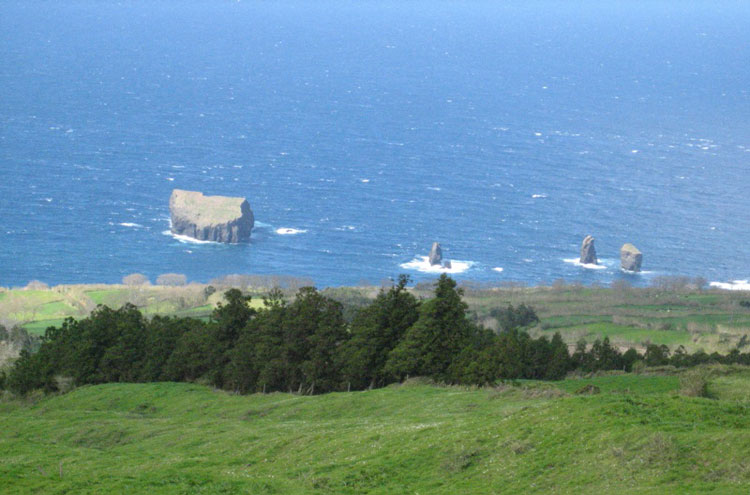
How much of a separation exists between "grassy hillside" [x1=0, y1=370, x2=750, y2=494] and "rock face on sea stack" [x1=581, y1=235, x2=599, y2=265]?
134m

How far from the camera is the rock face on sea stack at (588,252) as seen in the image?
198 metres

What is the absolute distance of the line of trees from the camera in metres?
80.7

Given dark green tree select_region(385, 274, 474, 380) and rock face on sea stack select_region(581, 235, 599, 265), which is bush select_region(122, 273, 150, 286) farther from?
dark green tree select_region(385, 274, 474, 380)

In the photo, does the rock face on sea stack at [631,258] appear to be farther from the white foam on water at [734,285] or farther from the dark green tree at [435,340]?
the dark green tree at [435,340]

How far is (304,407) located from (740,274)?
147 m

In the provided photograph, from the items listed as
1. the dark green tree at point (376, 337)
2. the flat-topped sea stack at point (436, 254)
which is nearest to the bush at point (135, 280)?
the flat-topped sea stack at point (436, 254)

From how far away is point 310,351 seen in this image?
8644 cm

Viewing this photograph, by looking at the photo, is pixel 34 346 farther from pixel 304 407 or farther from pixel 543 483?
pixel 543 483

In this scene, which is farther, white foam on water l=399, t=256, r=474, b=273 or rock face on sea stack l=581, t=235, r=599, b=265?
rock face on sea stack l=581, t=235, r=599, b=265

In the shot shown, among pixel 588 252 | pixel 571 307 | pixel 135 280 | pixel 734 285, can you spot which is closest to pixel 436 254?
pixel 588 252

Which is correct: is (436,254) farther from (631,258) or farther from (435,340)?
(435,340)

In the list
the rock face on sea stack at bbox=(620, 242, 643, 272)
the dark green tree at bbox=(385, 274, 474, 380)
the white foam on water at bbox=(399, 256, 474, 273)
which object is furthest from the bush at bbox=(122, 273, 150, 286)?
the dark green tree at bbox=(385, 274, 474, 380)

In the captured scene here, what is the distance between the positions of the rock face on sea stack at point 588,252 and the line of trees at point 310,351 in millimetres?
102974

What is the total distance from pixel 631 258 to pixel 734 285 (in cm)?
1915
